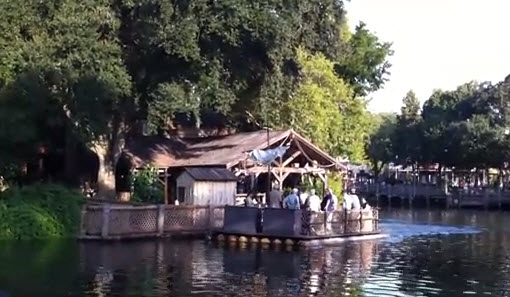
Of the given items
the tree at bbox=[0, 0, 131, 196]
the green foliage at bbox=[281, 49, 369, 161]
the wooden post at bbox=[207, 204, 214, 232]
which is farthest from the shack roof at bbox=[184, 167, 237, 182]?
the green foliage at bbox=[281, 49, 369, 161]

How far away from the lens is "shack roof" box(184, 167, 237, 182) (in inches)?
1522

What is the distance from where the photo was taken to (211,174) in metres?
39.3

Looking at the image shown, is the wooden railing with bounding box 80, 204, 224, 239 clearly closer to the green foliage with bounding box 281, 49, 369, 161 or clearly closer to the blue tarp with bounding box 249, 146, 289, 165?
the blue tarp with bounding box 249, 146, 289, 165

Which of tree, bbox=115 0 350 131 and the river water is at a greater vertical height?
tree, bbox=115 0 350 131

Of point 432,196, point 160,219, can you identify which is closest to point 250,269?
point 160,219

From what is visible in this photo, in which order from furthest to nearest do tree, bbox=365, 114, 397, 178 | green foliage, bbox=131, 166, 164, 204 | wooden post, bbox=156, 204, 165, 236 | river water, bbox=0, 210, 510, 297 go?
tree, bbox=365, 114, 397, 178 < green foliage, bbox=131, 166, 164, 204 < wooden post, bbox=156, 204, 165, 236 < river water, bbox=0, 210, 510, 297

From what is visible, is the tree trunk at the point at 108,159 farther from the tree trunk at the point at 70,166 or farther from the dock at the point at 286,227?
the dock at the point at 286,227

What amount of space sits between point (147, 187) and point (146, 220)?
8.48 meters

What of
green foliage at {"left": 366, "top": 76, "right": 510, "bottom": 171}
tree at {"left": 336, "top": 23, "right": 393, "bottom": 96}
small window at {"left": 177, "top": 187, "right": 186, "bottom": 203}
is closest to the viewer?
small window at {"left": 177, "top": 187, "right": 186, "bottom": 203}

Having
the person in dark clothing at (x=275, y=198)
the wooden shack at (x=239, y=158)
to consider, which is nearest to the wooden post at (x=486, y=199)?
the wooden shack at (x=239, y=158)

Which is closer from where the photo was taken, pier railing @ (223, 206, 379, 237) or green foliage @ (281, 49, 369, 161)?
pier railing @ (223, 206, 379, 237)

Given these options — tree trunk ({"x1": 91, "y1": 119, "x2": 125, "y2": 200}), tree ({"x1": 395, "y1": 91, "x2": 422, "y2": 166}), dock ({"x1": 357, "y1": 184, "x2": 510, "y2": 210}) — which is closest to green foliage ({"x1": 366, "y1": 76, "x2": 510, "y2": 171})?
tree ({"x1": 395, "y1": 91, "x2": 422, "y2": 166})

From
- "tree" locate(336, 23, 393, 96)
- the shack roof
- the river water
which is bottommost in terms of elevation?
the river water

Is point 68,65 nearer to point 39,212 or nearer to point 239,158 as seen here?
point 39,212
